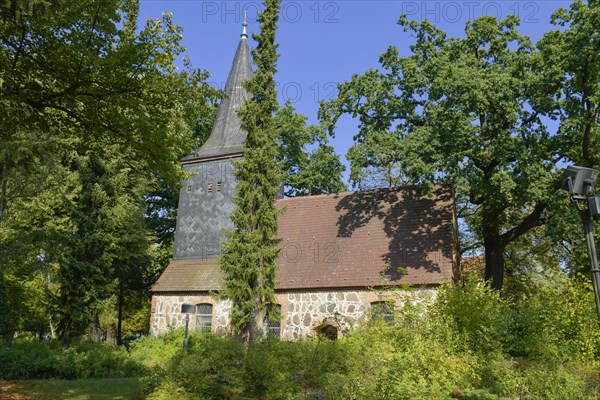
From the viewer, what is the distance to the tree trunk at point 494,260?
1838 centimetres

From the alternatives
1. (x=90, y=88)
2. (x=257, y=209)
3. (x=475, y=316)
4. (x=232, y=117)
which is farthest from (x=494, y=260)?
(x=90, y=88)

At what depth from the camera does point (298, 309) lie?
18.4 metres

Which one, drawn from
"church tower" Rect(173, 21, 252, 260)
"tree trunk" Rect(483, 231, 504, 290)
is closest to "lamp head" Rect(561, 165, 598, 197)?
"tree trunk" Rect(483, 231, 504, 290)

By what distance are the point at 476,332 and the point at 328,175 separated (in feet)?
64.6

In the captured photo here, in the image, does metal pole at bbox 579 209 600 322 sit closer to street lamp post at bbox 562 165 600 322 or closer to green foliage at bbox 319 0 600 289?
street lamp post at bbox 562 165 600 322

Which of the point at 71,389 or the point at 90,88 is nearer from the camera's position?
the point at 90,88

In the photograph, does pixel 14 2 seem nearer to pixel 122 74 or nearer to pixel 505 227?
pixel 122 74

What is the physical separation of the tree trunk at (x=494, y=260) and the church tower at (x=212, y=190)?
409 inches

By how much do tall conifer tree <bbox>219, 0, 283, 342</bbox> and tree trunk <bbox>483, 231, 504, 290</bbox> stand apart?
8.22 metres

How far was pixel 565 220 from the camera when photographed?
1452 centimetres

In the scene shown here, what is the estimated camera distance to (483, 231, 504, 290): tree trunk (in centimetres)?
1838

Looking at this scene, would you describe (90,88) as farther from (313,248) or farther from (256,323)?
(313,248)

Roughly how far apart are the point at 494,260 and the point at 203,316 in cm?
1154

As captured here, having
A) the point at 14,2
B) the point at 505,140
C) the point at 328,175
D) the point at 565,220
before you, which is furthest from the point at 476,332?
the point at 328,175
